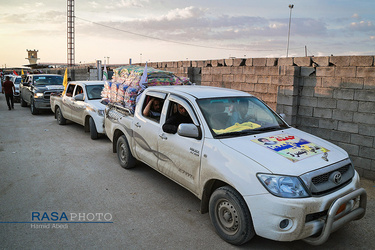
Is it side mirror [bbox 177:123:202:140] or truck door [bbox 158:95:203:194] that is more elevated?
side mirror [bbox 177:123:202:140]

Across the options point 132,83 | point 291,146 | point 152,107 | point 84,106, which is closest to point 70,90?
point 84,106

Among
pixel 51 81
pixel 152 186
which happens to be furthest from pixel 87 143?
pixel 51 81

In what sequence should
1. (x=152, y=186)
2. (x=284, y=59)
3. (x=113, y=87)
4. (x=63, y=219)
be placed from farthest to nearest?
(x=284, y=59) < (x=113, y=87) < (x=152, y=186) < (x=63, y=219)

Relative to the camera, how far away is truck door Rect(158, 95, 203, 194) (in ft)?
13.4

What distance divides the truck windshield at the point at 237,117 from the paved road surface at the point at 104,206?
1367 mm

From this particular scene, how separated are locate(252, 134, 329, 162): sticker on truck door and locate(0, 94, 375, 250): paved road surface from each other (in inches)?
44.4

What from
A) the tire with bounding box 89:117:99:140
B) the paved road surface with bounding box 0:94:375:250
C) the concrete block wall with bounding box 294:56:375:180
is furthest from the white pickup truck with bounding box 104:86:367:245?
the tire with bounding box 89:117:99:140

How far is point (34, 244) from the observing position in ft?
11.9

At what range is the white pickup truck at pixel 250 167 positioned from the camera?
314cm

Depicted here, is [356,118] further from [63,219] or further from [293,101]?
[63,219]

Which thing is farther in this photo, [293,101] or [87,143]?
[87,143]

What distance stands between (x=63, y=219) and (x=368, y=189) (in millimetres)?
5314

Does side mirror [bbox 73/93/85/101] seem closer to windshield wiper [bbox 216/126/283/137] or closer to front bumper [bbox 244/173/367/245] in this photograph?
windshield wiper [bbox 216/126/283/137]

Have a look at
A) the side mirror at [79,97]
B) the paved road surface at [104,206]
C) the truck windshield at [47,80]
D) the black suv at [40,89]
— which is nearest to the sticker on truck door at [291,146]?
the paved road surface at [104,206]
